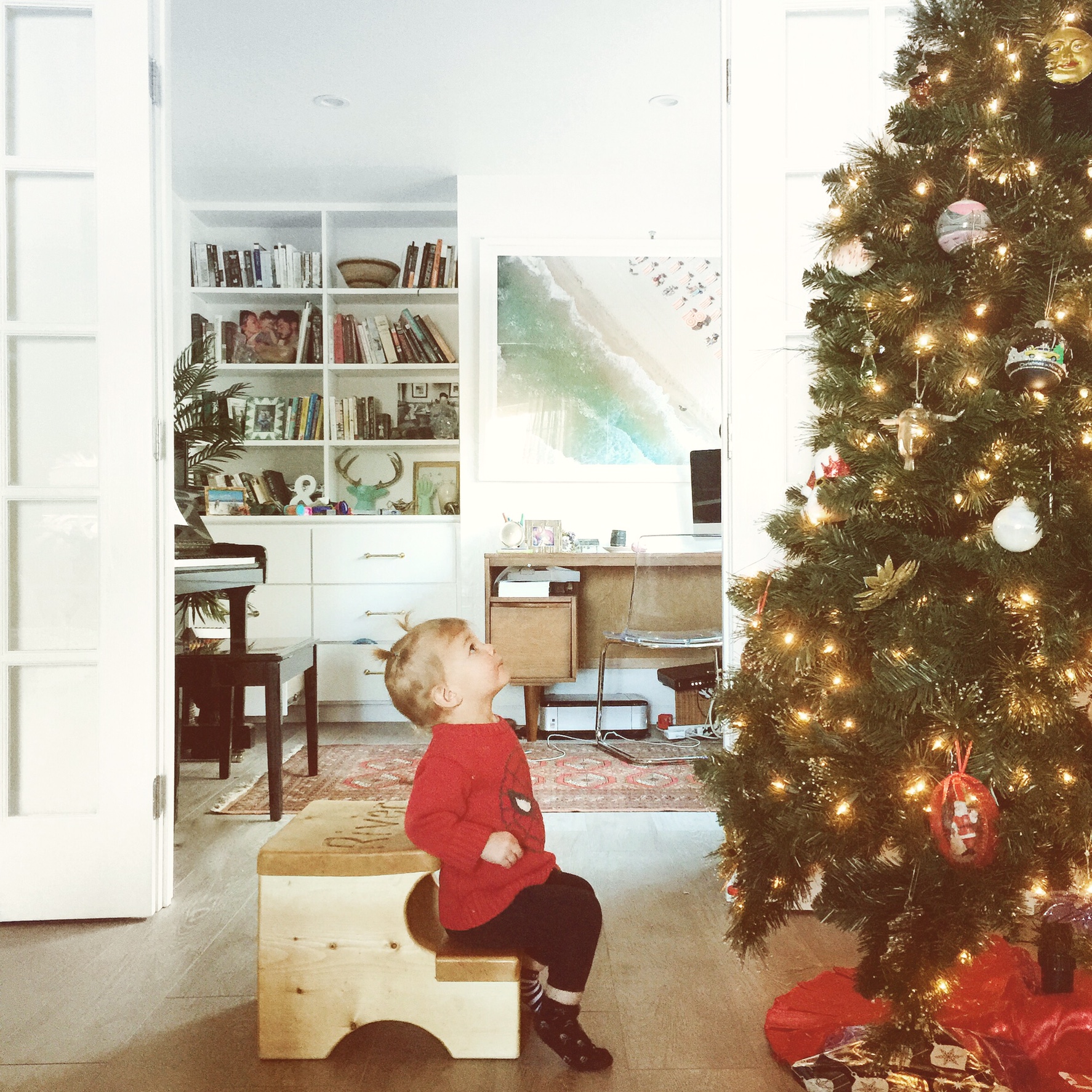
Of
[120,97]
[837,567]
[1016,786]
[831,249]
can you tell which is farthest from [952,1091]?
[120,97]

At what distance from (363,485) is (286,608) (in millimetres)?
745

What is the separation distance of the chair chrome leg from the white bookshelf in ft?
4.26

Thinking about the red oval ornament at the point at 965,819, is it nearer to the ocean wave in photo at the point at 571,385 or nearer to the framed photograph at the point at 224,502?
the ocean wave in photo at the point at 571,385

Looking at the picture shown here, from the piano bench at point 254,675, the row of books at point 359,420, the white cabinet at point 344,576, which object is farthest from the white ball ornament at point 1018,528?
the row of books at point 359,420

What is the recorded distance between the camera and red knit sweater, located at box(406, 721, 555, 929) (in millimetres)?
1295

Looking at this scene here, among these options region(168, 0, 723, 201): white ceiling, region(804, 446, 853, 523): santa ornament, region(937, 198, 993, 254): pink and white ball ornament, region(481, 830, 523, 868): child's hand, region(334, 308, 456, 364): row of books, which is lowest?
region(481, 830, 523, 868): child's hand

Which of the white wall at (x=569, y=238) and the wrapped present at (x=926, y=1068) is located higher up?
the white wall at (x=569, y=238)

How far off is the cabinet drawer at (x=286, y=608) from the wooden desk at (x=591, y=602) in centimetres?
84

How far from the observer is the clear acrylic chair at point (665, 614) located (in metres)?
3.42

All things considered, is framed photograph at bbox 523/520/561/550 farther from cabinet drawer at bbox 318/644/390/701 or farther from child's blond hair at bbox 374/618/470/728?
child's blond hair at bbox 374/618/470/728

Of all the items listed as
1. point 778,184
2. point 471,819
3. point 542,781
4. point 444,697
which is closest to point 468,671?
point 444,697

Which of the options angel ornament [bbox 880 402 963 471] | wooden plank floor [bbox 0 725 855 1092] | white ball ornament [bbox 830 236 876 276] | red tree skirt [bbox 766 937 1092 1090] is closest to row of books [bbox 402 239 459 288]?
white ball ornament [bbox 830 236 876 276]

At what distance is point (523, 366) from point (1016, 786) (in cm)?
320

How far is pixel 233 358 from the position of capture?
4211 mm
